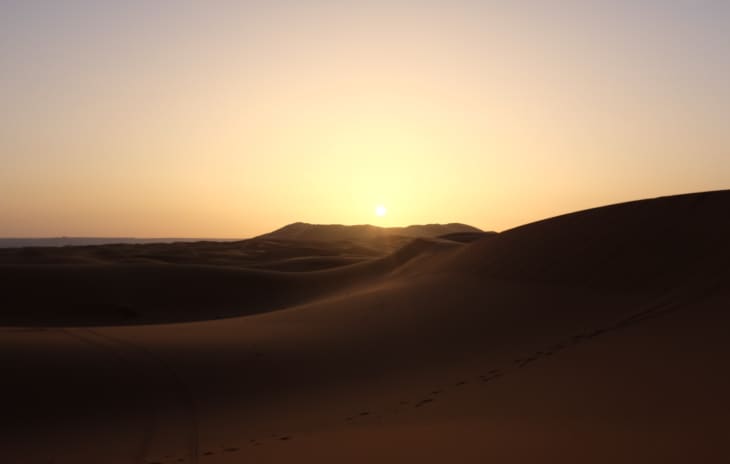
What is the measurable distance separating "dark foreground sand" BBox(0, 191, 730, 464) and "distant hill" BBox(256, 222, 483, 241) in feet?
280

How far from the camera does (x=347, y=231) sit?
120 meters

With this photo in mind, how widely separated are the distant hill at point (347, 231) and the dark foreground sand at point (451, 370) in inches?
3358

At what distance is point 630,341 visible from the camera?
861 centimetres

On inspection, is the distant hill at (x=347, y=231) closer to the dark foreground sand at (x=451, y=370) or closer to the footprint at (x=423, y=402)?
the dark foreground sand at (x=451, y=370)

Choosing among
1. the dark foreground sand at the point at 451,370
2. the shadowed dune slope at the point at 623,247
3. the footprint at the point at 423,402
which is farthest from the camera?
the shadowed dune slope at the point at 623,247

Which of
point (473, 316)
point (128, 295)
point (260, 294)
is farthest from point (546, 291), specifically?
point (128, 295)

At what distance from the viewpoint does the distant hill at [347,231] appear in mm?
108250


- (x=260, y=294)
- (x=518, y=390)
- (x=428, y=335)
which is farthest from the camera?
(x=260, y=294)

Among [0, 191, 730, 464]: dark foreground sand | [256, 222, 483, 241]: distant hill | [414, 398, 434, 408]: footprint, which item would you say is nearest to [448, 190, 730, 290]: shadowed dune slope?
[0, 191, 730, 464]: dark foreground sand

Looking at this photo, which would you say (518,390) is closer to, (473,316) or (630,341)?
(630,341)

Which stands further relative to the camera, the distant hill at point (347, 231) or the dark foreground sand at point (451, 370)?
the distant hill at point (347, 231)

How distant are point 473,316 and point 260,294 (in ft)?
47.2

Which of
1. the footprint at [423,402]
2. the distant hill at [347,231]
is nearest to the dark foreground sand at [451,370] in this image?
the footprint at [423,402]

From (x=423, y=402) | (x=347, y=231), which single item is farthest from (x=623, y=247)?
(x=347, y=231)
